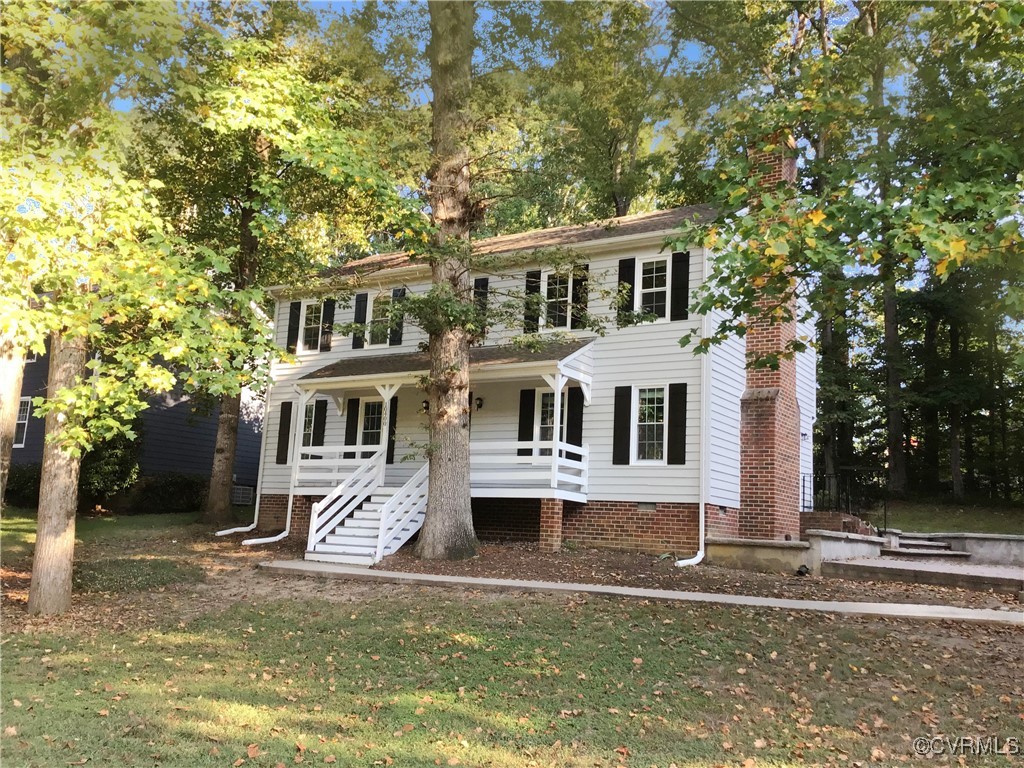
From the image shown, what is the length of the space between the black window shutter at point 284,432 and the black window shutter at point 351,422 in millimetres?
1673

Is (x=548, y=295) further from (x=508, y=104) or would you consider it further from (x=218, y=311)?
(x=218, y=311)

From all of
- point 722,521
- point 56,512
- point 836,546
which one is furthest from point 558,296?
point 56,512

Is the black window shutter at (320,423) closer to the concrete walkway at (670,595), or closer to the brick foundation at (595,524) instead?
the brick foundation at (595,524)

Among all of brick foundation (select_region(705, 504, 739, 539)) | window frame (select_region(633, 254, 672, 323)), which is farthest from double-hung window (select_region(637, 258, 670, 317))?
brick foundation (select_region(705, 504, 739, 539))

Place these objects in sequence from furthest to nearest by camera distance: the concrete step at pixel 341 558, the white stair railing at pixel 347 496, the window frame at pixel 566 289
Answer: the window frame at pixel 566 289 < the white stair railing at pixel 347 496 < the concrete step at pixel 341 558

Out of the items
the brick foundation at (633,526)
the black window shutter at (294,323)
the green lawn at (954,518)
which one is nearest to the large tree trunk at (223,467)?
the black window shutter at (294,323)

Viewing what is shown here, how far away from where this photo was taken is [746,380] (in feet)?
47.7

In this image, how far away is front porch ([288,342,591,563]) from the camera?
13125 mm

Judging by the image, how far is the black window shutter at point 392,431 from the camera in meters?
15.9

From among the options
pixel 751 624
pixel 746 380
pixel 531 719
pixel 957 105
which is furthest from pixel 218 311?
pixel 746 380

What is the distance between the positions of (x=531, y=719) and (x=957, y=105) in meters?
7.06

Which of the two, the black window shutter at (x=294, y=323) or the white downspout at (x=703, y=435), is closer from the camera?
the white downspout at (x=703, y=435)

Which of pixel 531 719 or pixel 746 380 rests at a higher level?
pixel 746 380

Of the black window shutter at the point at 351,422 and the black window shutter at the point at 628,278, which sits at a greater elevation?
the black window shutter at the point at 628,278
